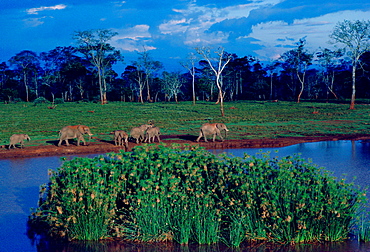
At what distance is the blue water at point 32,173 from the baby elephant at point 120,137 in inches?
100.0

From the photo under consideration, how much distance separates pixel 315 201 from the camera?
23.2ft

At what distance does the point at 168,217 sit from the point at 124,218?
3.45 ft

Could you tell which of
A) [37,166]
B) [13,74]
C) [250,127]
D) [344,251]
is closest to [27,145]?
[37,166]

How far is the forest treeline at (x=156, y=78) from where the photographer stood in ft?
184

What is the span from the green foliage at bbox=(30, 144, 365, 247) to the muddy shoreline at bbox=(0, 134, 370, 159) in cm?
883

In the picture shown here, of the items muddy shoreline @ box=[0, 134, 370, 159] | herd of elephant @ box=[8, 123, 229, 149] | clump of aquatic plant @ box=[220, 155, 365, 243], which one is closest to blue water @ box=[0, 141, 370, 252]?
muddy shoreline @ box=[0, 134, 370, 159]

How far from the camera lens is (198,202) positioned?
24.4 feet

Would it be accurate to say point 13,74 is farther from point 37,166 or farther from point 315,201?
point 315,201

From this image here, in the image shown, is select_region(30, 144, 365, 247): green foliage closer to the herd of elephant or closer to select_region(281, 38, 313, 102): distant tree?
the herd of elephant

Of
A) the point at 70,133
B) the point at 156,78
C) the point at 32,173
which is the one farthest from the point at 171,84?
the point at 32,173

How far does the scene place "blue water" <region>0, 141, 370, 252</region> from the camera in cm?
842

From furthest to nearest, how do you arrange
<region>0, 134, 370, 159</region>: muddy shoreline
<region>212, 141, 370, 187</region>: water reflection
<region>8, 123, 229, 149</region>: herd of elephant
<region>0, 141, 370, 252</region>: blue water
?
<region>8, 123, 229, 149</region>: herd of elephant < <region>0, 134, 370, 159</region>: muddy shoreline < <region>212, 141, 370, 187</region>: water reflection < <region>0, 141, 370, 252</region>: blue water

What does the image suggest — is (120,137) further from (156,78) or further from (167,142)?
(156,78)

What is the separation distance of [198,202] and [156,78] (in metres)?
59.3
